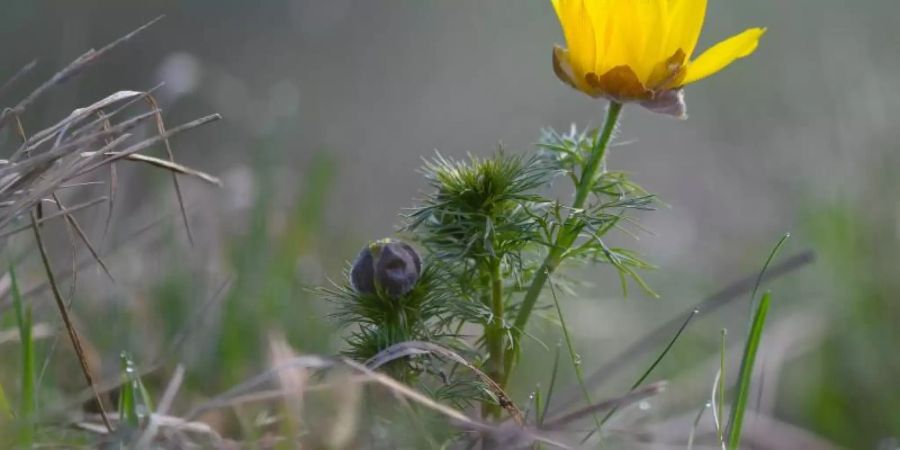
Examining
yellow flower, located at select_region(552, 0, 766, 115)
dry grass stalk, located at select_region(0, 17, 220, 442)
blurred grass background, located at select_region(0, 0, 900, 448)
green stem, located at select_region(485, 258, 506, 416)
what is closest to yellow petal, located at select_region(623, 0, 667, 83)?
yellow flower, located at select_region(552, 0, 766, 115)

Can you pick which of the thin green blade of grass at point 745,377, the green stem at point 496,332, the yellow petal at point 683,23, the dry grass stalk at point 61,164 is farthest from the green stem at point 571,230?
the dry grass stalk at point 61,164

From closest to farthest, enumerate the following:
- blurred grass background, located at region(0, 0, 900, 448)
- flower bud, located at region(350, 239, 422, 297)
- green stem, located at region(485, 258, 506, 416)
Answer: flower bud, located at region(350, 239, 422, 297), green stem, located at region(485, 258, 506, 416), blurred grass background, located at region(0, 0, 900, 448)

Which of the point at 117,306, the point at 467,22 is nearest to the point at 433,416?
the point at 117,306

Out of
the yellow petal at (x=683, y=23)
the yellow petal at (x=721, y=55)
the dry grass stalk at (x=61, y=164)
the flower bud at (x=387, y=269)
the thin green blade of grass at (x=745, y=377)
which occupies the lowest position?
the thin green blade of grass at (x=745, y=377)

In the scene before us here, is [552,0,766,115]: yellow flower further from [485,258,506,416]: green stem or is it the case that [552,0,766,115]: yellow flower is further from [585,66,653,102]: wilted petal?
[485,258,506,416]: green stem

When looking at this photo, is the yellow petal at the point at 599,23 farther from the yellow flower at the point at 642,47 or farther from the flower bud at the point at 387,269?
the flower bud at the point at 387,269

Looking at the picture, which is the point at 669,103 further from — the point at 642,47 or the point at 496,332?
the point at 496,332

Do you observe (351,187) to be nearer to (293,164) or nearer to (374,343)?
(293,164)

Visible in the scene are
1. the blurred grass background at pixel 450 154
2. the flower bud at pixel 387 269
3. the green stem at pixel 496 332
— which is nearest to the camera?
the flower bud at pixel 387 269
